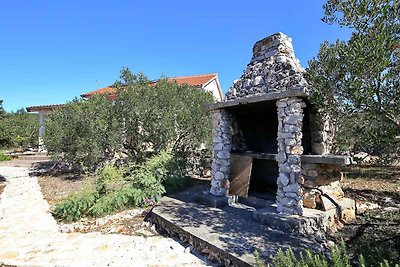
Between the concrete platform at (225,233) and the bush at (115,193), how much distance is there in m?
0.95

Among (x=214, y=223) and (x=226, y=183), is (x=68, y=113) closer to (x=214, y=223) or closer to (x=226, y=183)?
(x=226, y=183)

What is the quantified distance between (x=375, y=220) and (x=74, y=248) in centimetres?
632

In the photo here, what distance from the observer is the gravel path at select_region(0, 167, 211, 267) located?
4473 millimetres

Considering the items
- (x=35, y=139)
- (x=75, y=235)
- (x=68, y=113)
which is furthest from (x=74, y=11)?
(x=35, y=139)

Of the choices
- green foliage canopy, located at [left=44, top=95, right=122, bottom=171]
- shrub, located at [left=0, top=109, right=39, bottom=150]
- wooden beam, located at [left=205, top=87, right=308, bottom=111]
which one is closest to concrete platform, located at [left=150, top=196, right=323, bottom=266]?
wooden beam, located at [left=205, top=87, right=308, bottom=111]

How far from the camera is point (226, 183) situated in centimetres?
714

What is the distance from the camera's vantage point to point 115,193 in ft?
23.6

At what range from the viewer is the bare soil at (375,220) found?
389 centimetres

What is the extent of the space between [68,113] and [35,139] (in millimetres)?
14114

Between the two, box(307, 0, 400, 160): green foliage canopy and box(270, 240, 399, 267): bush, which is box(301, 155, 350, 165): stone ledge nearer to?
box(307, 0, 400, 160): green foliage canopy

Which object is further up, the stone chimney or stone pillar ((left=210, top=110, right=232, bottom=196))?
the stone chimney

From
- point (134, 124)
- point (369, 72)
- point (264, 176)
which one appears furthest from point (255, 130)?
point (369, 72)

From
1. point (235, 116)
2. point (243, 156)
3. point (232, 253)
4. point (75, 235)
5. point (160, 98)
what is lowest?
point (75, 235)

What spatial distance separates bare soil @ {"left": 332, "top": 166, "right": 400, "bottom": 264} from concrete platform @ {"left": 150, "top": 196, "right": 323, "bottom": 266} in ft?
2.84
